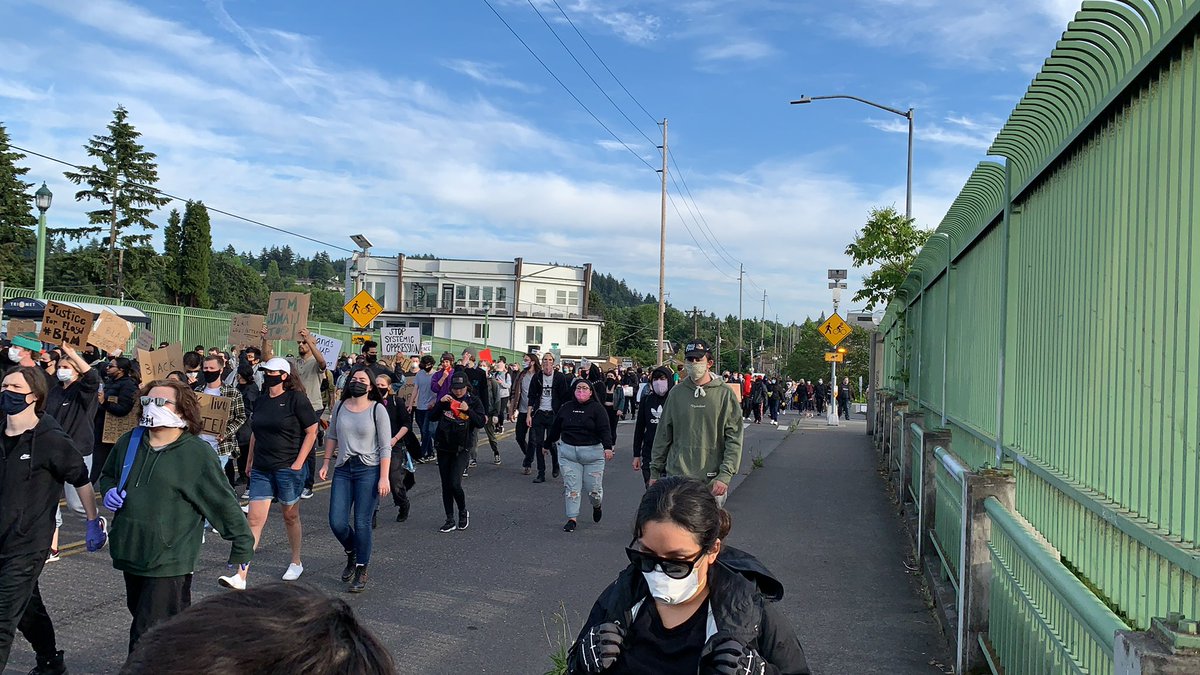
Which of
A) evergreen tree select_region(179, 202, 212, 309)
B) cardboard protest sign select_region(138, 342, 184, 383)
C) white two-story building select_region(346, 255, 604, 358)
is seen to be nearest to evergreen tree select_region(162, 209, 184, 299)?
evergreen tree select_region(179, 202, 212, 309)

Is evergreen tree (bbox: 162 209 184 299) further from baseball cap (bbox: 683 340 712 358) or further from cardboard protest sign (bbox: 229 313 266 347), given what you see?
baseball cap (bbox: 683 340 712 358)

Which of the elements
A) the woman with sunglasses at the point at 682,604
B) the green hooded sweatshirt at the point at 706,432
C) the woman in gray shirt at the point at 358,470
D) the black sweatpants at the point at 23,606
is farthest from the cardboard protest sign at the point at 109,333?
the woman with sunglasses at the point at 682,604

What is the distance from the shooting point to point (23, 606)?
5195mm

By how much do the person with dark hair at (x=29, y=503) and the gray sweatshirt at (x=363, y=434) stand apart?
2.51 metres

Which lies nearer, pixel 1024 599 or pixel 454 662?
pixel 1024 599

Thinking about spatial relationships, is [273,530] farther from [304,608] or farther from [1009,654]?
[304,608]

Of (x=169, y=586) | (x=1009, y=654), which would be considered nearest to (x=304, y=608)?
(x=1009, y=654)

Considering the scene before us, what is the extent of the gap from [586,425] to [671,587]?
26.3ft

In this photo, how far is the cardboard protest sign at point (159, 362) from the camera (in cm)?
1169

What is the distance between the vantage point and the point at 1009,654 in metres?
4.25

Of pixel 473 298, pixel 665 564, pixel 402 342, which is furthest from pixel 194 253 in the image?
pixel 665 564

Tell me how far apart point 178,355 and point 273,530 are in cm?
329

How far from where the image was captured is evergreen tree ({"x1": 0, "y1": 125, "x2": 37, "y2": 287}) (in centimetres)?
4862

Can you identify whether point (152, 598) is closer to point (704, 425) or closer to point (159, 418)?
point (159, 418)
